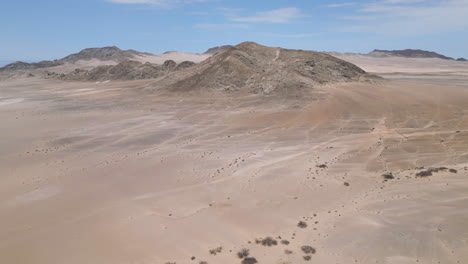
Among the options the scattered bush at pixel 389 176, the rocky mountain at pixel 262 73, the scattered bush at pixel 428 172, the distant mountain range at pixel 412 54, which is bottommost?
the scattered bush at pixel 389 176

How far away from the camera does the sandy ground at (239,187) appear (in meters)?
8.75

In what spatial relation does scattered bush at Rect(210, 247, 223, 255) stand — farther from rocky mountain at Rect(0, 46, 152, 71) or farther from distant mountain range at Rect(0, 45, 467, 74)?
rocky mountain at Rect(0, 46, 152, 71)

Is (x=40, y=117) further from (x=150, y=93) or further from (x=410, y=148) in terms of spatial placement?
(x=410, y=148)

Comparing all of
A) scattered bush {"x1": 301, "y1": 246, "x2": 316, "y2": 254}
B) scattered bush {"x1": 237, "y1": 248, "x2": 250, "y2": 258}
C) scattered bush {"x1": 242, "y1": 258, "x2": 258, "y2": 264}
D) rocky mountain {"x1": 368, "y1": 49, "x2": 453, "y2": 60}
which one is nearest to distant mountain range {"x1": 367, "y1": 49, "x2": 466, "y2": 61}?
rocky mountain {"x1": 368, "y1": 49, "x2": 453, "y2": 60}

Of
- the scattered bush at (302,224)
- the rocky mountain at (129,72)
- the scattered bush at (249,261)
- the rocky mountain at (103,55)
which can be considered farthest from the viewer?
the rocky mountain at (103,55)

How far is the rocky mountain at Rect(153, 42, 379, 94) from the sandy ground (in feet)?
24.9

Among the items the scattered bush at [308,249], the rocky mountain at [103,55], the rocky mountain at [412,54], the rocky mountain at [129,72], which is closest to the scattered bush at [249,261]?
the scattered bush at [308,249]

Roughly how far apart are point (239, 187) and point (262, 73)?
2405cm

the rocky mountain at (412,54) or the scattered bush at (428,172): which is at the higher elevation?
the rocky mountain at (412,54)

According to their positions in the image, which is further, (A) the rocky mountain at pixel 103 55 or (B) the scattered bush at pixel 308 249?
(A) the rocky mountain at pixel 103 55

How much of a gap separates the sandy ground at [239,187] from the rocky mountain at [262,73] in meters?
A: 7.60

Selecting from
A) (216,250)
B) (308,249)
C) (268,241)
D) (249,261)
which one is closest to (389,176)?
(308,249)

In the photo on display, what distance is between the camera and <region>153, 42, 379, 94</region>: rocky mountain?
32406mm

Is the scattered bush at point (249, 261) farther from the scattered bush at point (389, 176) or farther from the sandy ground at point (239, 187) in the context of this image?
the scattered bush at point (389, 176)
